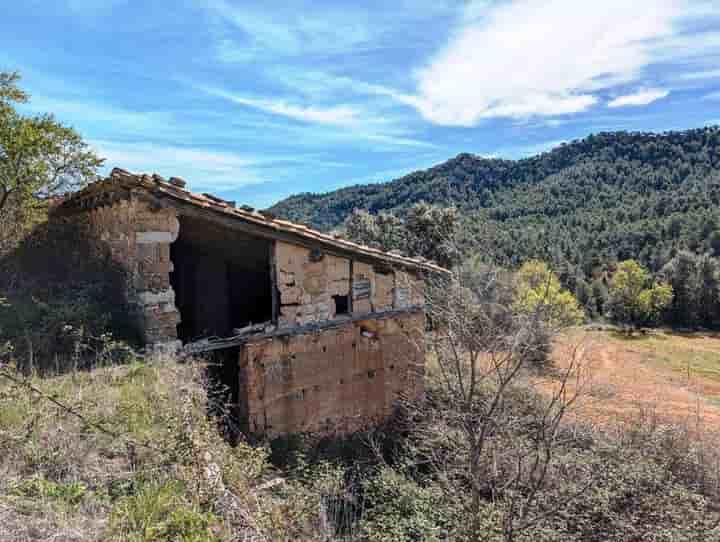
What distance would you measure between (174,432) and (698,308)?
56971 millimetres

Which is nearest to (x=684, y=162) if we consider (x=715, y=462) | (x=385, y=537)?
(x=715, y=462)

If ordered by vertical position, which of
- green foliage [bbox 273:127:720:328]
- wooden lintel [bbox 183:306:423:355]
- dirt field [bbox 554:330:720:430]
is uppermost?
green foliage [bbox 273:127:720:328]

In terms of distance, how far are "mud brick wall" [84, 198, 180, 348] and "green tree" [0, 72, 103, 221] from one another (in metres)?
2.47

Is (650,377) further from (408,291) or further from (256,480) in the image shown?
(256,480)

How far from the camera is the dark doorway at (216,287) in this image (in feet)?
35.2

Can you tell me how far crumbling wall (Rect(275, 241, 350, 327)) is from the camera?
848 centimetres

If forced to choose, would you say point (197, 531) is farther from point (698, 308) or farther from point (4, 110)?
point (698, 308)

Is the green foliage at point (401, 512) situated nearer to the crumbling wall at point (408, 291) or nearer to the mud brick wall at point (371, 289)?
the mud brick wall at point (371, 289)

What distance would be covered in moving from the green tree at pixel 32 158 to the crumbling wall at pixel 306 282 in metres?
4.80

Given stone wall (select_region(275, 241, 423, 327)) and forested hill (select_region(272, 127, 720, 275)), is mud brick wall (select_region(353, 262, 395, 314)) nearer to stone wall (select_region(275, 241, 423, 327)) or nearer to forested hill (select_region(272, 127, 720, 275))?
stone wall (select_region(275, 241, 423, 327))

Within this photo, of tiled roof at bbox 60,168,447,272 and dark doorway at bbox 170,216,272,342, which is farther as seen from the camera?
dark doorway at bbox 170,216,272,342

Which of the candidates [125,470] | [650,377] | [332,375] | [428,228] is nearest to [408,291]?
[332,375]

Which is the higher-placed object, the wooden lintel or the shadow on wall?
the shadow on wall

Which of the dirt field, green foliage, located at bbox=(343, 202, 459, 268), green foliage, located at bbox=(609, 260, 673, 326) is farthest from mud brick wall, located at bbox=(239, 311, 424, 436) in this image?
green foliage, located at bbox=(609, 260, 673, 326)
